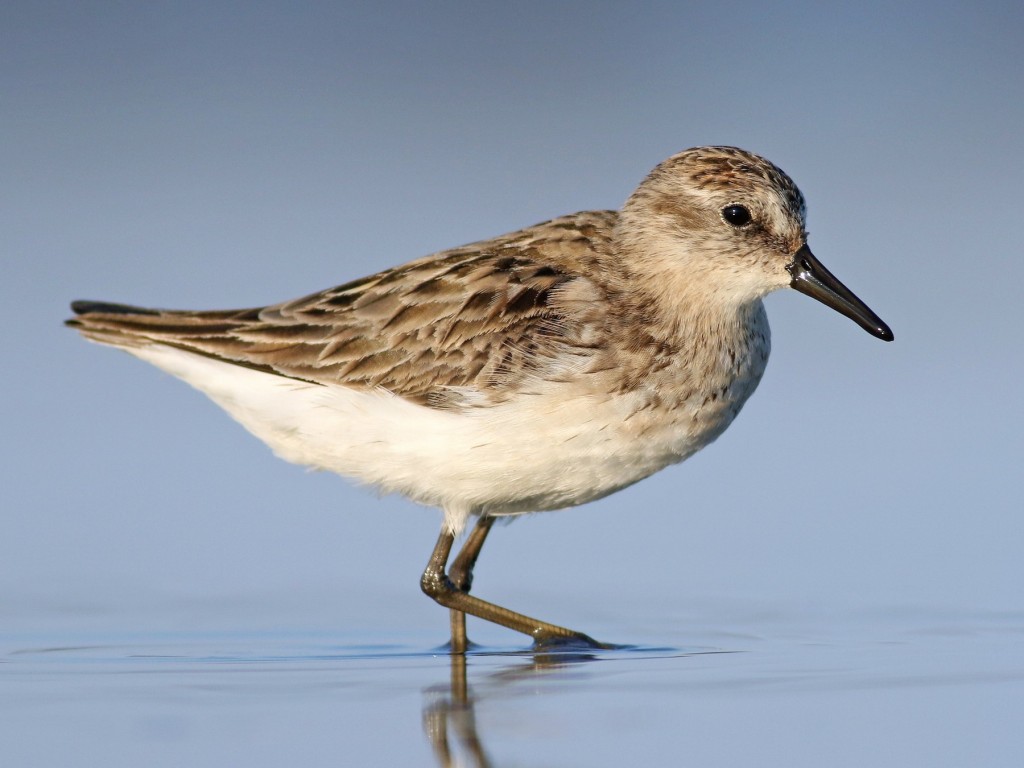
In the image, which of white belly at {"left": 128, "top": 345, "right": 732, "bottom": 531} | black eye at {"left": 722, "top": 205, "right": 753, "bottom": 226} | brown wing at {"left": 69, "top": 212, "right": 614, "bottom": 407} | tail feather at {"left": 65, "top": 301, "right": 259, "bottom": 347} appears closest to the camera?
white belly at {"left": 128, "top": 345, "right": 732, "bottom": 531}

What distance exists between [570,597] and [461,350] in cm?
141

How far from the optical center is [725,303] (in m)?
6.51

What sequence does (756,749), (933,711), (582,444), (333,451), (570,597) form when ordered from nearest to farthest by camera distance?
(756,749) → (933,711) → (582,444) → (333,451) → (570,597)

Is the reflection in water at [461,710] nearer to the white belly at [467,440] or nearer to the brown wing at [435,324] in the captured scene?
the white belly at [467,440]

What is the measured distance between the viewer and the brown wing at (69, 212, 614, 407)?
6.32 metres

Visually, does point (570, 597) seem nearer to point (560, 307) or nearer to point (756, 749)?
point (560, 307)

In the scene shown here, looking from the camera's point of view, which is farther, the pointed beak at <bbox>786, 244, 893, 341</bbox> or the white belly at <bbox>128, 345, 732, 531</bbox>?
the pointed beak at <bbox>786, 244, 893, 341</bbox>

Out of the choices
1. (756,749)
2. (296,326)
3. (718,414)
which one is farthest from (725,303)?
(756,749)

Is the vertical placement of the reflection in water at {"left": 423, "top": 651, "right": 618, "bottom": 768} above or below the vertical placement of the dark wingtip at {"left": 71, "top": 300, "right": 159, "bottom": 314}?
below

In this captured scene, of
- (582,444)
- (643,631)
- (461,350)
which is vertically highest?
(461,350)

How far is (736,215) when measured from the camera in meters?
6.55

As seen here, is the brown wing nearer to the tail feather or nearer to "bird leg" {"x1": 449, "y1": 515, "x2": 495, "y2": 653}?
the tail feather

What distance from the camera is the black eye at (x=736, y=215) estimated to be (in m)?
6.54

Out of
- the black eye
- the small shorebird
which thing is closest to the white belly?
the small shorebird
